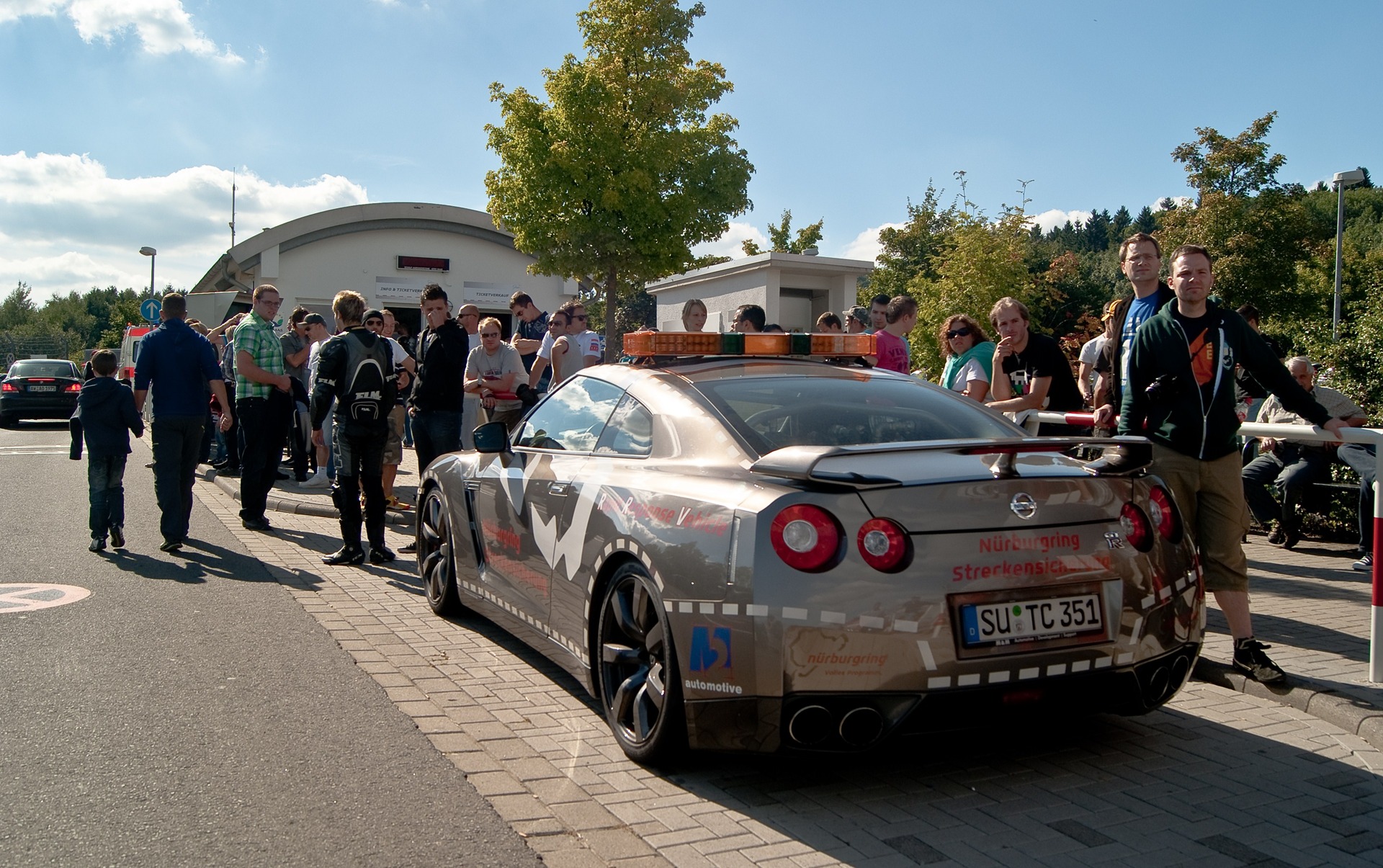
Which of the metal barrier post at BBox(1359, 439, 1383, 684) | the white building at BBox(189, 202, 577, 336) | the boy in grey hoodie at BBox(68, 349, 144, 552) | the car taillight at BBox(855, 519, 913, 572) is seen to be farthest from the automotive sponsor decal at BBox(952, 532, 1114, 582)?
the white building at BBox(189, 202, 577, 336)

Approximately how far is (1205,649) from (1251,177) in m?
39.4

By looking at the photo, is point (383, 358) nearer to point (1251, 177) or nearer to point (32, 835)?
point (32, 835)

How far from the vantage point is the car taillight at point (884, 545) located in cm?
344

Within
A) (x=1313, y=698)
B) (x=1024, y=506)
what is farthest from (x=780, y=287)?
(x=1024, y=506)

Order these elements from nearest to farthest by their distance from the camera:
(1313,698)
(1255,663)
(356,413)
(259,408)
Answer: (1313,698), (1255,663), (356,413), (259,408)

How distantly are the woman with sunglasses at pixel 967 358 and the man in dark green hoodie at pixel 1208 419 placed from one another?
2.19 meters

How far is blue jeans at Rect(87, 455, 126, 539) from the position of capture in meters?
9.11

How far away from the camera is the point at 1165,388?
5.12 meters

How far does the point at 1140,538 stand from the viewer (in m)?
3.83

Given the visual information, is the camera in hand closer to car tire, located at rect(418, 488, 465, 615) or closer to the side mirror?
the side mirror

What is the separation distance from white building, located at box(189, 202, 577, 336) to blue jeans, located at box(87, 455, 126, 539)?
82.9 ft

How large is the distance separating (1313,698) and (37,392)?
1207 inches

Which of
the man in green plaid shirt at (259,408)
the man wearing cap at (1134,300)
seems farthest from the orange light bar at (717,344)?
the man in green plaid shirt at (259,408)

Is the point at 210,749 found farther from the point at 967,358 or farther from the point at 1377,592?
the point at 967,358
